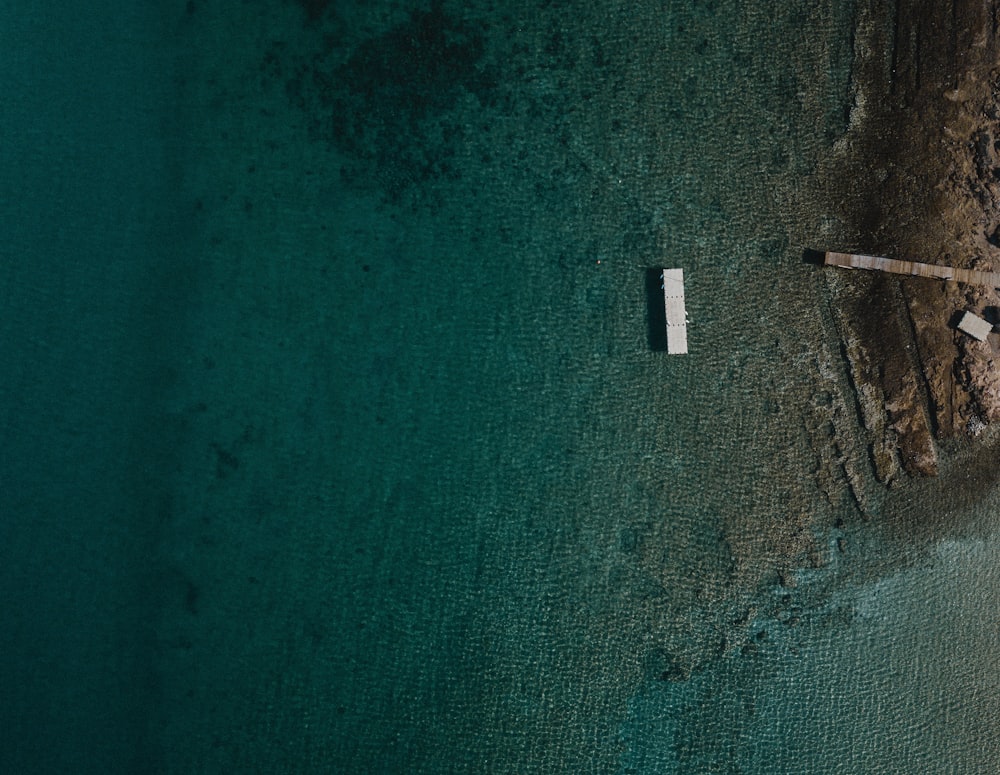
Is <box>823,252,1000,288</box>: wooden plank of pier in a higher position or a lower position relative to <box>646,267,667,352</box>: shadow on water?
higher

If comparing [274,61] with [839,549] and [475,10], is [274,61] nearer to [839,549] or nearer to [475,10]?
[475,10]

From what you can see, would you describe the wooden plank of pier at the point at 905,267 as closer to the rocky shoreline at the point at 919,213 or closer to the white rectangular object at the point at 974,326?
the rocky shoreline at the point at 919,213

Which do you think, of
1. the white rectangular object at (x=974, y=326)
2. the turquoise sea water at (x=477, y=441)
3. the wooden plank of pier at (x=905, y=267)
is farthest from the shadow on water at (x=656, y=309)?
the white rectangular object at (x=974, y=326)

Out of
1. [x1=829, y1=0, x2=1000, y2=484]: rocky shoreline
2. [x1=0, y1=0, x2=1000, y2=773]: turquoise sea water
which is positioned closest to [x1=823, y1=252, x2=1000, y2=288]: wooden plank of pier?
[x1=829, y1=0, x2=1000, y2=484]: rocky shoreline

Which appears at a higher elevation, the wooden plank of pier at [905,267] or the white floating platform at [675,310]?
the wooden plank of pier at [905,267]

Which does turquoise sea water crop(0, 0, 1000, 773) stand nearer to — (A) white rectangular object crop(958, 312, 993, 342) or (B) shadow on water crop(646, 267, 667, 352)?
(B) shadow on water crop(646, 267, 667, 352)
